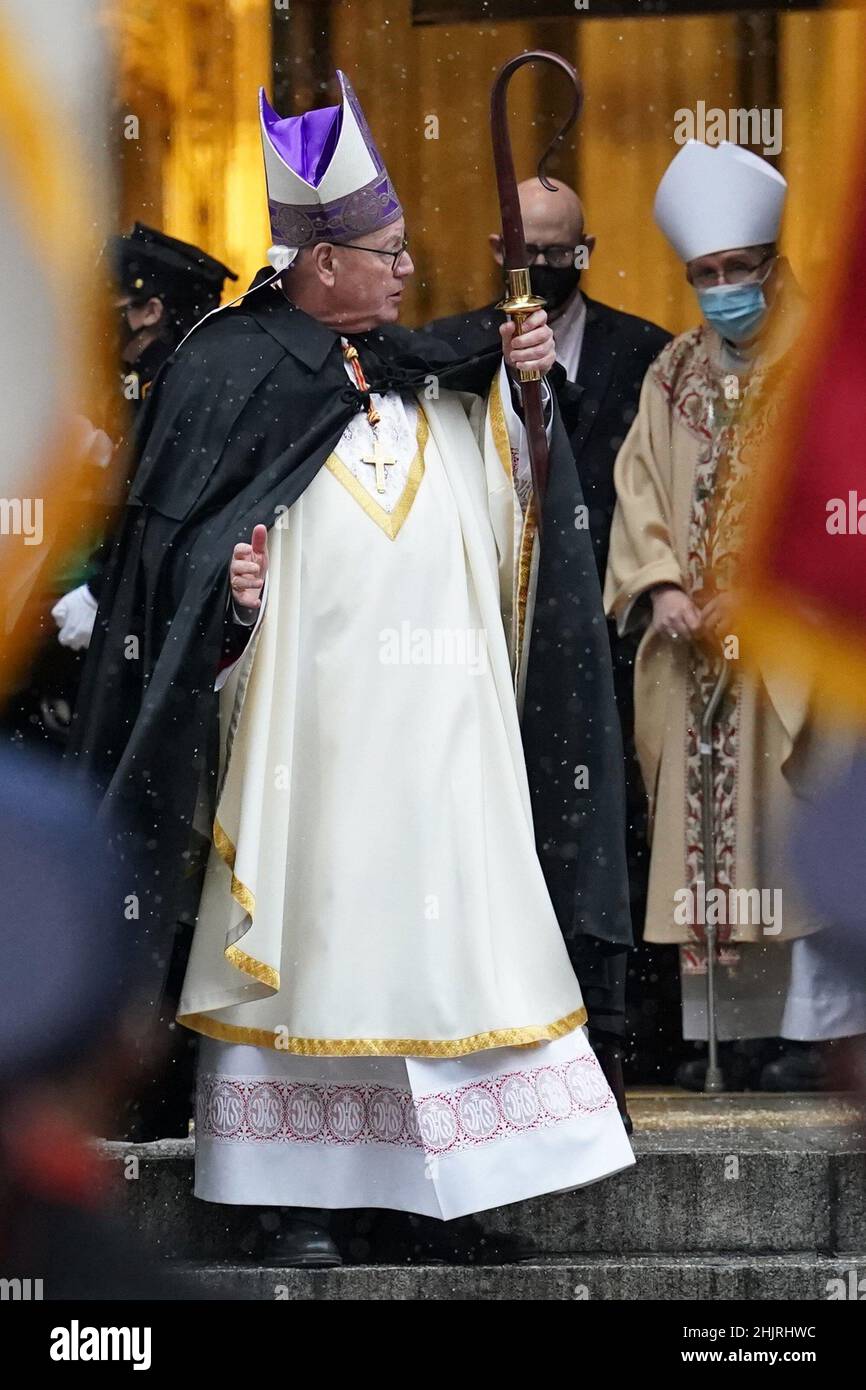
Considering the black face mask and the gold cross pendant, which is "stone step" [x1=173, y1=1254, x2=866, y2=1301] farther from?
the black face mask

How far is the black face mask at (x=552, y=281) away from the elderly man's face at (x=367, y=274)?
736 millimetres

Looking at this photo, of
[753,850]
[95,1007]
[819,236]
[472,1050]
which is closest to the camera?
[472,1050]

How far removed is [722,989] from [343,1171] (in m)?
1.42

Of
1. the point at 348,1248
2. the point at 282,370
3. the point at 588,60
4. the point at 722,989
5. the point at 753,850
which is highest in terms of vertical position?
the point at 588,60

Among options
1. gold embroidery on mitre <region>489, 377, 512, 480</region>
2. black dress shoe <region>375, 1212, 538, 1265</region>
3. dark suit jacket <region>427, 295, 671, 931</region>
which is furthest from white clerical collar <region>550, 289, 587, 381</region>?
black dress shoe <region>375, 1212, 538, 1265</region>

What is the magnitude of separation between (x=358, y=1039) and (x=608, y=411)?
2000 mm

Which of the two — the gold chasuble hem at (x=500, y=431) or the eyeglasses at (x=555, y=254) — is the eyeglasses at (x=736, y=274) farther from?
the gold chasuble hem at (x=500, y=431)

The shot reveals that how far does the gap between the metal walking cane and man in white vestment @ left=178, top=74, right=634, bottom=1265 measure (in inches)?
37.2

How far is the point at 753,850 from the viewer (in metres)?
5.86

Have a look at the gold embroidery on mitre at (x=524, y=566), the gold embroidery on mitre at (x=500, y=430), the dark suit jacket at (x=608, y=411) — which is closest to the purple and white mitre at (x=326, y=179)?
the gold embroidery on mitre at (x=500, y=430)

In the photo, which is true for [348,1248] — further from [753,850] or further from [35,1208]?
[753,850]

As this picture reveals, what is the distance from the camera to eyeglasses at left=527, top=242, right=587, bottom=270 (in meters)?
5.65

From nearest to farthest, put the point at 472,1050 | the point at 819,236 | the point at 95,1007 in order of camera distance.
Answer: the point at 472,1050
the point at 95,1007
the point at 819,236

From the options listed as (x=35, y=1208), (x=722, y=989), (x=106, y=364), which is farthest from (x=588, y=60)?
(x=35, y=1208)
